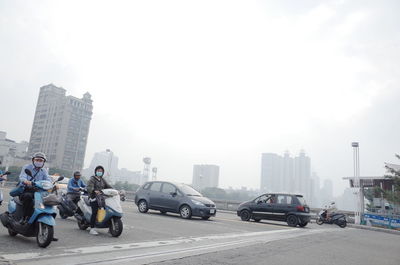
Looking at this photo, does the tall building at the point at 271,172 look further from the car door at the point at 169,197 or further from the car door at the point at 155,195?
the car door at the point at 169,197

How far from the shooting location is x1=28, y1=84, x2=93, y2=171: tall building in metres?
110

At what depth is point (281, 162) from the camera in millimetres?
142625

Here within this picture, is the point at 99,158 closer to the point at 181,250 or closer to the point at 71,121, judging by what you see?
the point at 71,121

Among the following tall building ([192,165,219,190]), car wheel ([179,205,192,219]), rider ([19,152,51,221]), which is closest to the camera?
rider ([19,152,51,221])

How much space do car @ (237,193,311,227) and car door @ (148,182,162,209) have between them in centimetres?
449

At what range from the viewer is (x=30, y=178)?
5855mm

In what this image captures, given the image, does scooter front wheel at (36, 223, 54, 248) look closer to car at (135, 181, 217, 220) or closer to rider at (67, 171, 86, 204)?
rider at (67, 171, 86, 204)

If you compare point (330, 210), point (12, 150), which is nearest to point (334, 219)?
point (330, 210)

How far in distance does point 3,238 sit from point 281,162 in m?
143

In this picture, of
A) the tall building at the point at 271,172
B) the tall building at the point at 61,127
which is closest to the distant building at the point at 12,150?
the tall building at the point at 61,127

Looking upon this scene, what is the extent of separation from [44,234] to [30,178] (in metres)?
1.11

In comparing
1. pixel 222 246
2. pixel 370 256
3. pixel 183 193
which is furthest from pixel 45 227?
pixel 183 193

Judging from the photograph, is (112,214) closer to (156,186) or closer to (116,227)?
(116,227)

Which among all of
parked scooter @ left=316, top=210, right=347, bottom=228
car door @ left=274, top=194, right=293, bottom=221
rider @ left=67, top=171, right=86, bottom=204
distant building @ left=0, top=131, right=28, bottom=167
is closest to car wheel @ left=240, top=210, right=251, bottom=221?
car door @ left=274, top=194, right=293, bottom=221
